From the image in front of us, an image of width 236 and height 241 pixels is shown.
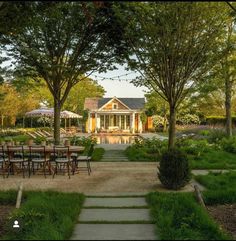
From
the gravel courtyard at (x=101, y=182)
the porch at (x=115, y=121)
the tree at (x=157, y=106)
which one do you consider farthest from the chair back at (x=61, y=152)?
the porch at (x=115, y=121)

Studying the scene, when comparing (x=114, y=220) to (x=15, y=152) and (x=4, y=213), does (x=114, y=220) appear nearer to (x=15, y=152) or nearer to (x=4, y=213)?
(x=4, y=213)

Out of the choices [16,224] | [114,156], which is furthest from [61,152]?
[16,224]

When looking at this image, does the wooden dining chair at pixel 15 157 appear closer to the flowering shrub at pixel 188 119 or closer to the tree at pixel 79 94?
the flowering shrub at pixel 188 119

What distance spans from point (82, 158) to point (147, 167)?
2.96m

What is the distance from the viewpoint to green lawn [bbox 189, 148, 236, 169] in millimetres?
16730

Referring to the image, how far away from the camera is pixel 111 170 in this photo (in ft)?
52.9

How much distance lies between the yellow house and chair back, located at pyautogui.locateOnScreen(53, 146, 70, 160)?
121 feet

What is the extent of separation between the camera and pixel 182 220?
8.06 metres

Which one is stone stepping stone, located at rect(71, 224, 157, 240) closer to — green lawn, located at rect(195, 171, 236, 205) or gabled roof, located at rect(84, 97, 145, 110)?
green lawn, located at rect(195, 171, 236, 205)

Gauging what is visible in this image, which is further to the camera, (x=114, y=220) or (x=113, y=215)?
(x=113, y=215)

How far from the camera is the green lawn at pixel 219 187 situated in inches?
414

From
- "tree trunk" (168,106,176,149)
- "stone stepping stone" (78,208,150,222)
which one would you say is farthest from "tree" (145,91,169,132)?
"stone stepping stone" (78,208,150,222)

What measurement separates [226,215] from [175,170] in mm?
2731

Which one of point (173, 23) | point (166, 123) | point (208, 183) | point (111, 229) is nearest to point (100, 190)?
point (208, 183)
